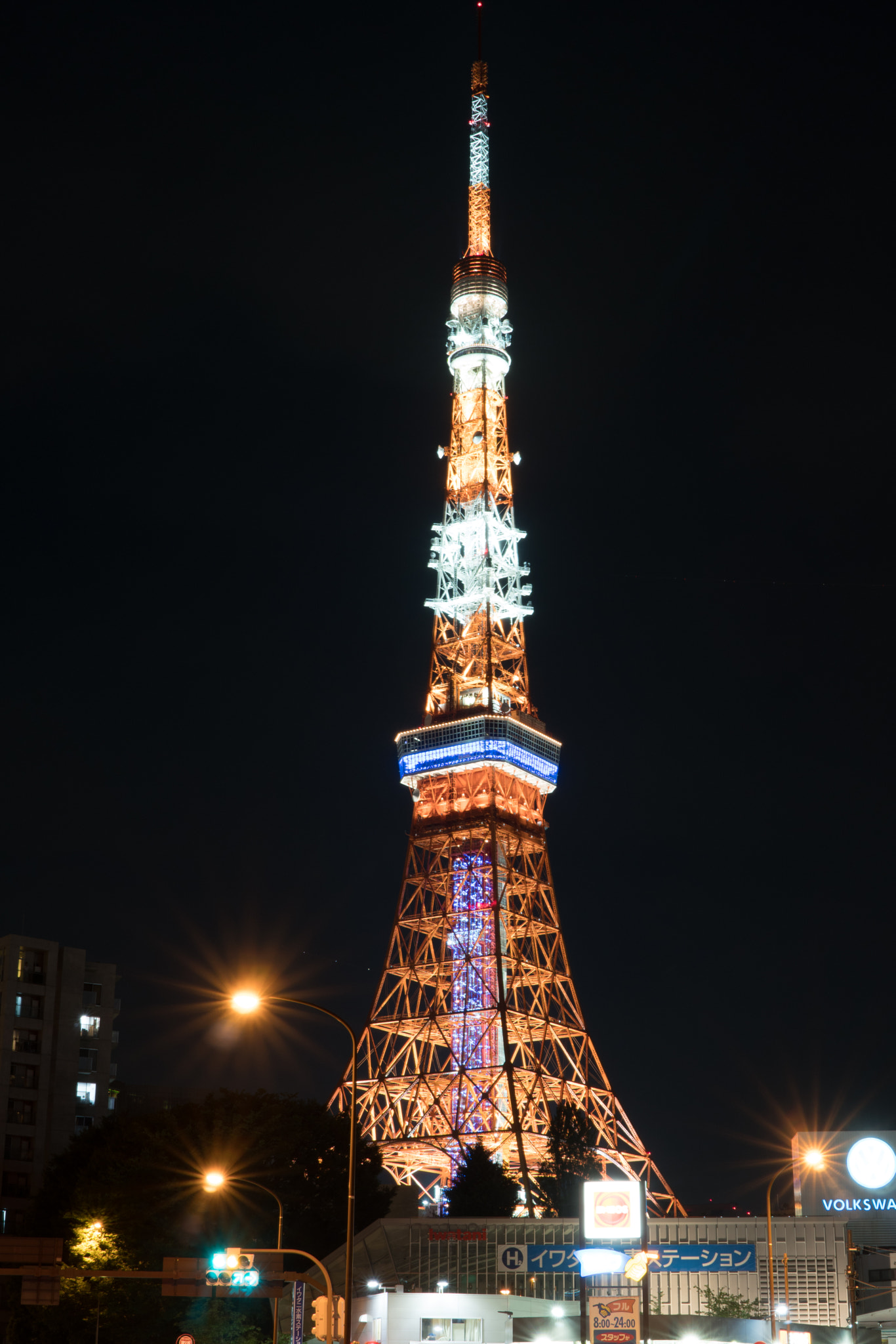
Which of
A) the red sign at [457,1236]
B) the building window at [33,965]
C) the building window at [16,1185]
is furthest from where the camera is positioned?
the building window at [33,965]

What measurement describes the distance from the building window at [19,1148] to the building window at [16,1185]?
1219mm

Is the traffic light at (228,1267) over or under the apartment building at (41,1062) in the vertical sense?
under

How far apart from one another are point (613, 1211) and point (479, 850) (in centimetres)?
5783

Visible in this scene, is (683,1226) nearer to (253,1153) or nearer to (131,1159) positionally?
(253,1153)

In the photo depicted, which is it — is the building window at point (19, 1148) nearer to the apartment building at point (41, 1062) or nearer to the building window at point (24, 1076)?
the apartment building at point (41, 1062)

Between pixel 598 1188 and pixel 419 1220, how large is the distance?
29945 millimetres

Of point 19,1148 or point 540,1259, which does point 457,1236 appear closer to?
point 540,1259

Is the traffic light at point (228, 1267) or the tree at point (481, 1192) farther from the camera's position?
the tree at point (481, 1192)

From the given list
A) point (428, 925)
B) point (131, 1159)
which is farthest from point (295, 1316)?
point (428, 925)

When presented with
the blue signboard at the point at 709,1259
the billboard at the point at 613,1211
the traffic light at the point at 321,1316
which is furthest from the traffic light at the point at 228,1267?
the blue signboard at the point at 709,1259

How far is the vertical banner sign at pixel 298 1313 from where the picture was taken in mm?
40875

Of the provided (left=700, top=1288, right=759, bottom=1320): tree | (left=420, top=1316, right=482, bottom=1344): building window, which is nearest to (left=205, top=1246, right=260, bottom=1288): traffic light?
(left=420, top=1316, right=482, bottom=1344): building window

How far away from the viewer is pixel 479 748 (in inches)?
3637

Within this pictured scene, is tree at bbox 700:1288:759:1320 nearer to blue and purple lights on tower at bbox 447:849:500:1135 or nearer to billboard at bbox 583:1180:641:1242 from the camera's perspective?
billboard at bbox 583:1180:641:1242
